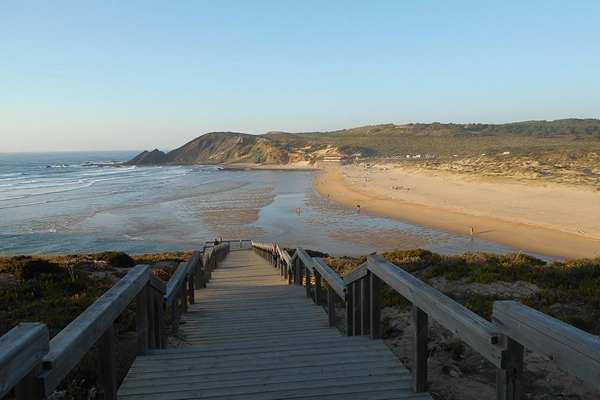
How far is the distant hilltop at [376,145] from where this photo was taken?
10581cm

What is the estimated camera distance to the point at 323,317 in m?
5.45

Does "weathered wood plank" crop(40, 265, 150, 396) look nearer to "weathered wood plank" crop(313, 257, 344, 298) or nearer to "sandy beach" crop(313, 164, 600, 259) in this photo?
"weathered wood plank" crop(313, 257, 344, 298)

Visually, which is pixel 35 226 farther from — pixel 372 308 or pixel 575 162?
pixel 575 162

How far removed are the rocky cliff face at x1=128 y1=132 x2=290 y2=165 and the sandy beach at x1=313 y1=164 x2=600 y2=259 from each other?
69.9 metres

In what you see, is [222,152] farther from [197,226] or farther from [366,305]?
[366,305]

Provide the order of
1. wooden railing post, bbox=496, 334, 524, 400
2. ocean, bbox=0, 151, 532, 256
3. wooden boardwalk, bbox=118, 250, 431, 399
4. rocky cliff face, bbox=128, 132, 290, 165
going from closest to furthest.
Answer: wooden railing post, bbox=496, 334, 524, 400 < wooden boardwalk, bbox=118, 250, 431, 399 < ocean, bbox=0, 151, 532, 256 < rocky cliff face, bbox=128, 132, 290, 165

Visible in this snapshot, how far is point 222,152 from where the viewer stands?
444ft

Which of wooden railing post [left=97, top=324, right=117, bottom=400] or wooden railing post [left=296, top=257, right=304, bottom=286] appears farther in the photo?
wooden railing post [left=296, top=257, right=304, bottom=286]

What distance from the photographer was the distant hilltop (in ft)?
347

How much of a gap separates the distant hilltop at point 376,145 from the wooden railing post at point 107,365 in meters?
97.1

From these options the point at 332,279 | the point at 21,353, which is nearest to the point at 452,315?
the point at 21,353

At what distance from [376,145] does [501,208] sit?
98.8 m

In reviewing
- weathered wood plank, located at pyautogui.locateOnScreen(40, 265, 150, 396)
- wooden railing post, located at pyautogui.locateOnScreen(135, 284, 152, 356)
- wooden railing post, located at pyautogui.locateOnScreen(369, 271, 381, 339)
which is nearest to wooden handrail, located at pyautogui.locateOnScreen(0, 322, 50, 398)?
weathered wood plank, located at pyautogui.locateOnScreen(40, 265, 150, 396)

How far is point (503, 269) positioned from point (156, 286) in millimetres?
6927
